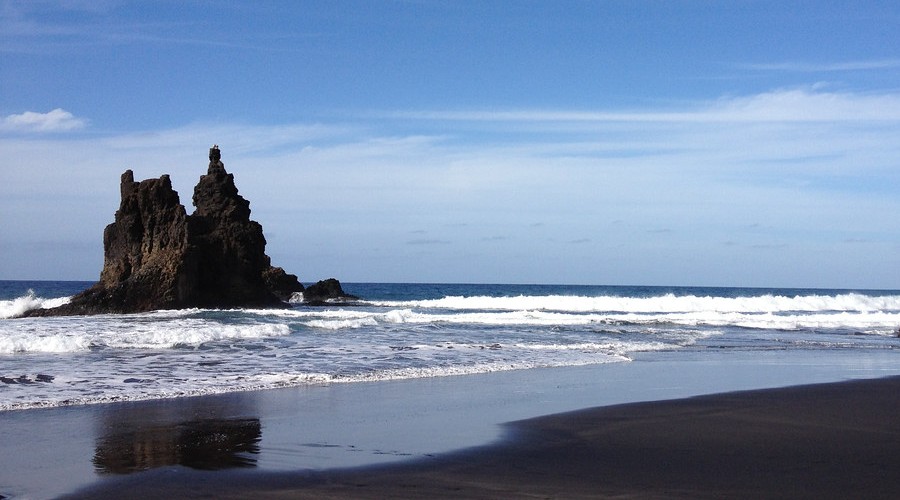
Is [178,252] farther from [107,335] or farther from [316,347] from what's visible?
[316,347]

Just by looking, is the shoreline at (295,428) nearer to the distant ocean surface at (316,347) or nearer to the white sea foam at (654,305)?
the distant ocean surface at (316,347)

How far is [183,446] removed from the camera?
8.01 meters

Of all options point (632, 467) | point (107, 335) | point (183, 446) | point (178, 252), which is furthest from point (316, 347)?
point (178, 252)

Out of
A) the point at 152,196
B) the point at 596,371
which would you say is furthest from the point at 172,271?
the point at 596,371

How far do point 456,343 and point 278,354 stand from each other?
548 cm

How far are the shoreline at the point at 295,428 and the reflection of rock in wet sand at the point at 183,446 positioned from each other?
0.02m

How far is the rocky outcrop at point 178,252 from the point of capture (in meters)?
35.7

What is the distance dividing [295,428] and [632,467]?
153 inches

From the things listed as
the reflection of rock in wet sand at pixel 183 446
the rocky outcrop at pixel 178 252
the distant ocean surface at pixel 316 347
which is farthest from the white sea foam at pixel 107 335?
the rocky outcrop at pixel 178 252

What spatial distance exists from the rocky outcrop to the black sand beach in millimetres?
29470

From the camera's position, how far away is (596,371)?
52.5ft

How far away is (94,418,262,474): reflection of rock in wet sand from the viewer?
7.24 m

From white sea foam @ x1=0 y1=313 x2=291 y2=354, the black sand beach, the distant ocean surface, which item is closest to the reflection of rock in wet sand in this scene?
the black sand beach

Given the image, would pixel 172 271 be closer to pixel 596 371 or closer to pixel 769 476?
pixel 596 371
